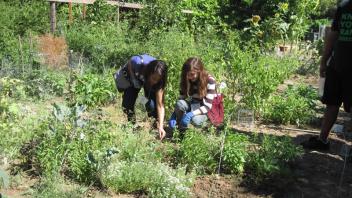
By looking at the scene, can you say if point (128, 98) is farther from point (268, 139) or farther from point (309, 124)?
point (309, 124)

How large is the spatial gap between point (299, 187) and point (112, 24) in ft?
23.4

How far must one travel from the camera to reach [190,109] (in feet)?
17.3

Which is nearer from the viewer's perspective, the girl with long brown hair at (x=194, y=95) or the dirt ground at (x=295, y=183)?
the dirt ground at (x=295, y=183)

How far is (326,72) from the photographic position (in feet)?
16.3

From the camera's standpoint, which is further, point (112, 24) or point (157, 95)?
point (112, 24)

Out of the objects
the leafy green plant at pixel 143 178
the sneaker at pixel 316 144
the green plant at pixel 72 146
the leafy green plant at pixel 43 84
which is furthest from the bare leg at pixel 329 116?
the leafy green plant at pixel 43 84

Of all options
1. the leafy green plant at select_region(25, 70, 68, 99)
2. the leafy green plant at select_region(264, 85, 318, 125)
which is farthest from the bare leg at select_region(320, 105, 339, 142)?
the leafy green plant at select_region(25, 70, 68, 99)

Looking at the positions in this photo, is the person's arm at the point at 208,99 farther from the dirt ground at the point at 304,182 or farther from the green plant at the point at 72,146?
the green plant at the point at 72,146

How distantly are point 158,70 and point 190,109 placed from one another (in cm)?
68

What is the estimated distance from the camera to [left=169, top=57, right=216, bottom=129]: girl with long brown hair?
5.03 metres

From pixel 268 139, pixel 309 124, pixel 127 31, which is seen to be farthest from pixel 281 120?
pixel 127 31

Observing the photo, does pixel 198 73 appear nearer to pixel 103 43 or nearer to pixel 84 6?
pixel 103 43

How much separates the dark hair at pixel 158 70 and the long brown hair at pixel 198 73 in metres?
0.25

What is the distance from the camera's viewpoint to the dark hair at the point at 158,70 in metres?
4.82
